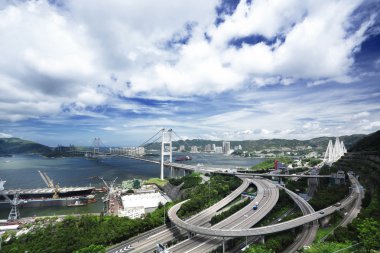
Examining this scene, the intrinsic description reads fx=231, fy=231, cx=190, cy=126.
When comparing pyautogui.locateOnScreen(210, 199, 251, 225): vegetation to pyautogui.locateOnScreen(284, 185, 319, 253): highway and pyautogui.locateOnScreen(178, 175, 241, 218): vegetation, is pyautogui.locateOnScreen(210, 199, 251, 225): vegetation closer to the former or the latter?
pyautogui.locateOnScreen(178, 175, 241, 218): vegetation

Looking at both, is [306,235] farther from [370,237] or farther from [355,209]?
[355,209]

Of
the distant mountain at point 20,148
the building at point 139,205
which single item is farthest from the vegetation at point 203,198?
the distant mountain at point 20,148

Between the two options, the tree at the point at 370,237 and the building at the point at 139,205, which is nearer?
the tree at the point at 370,237

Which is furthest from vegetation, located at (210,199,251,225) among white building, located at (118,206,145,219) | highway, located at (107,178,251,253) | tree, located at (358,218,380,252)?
tree, located at (358,218,380,252)

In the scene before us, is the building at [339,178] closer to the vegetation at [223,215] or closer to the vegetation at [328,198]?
the vegetation at [328,198]

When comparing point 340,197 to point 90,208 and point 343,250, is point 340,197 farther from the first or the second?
point 90,208

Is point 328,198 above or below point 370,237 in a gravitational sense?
below

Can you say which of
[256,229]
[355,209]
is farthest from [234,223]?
[355,209]

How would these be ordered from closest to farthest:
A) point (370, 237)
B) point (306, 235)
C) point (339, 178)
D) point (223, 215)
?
1. point (370, 237)
2. point (306, 235)
3. point (223, 215)
4. point (339, 178)
